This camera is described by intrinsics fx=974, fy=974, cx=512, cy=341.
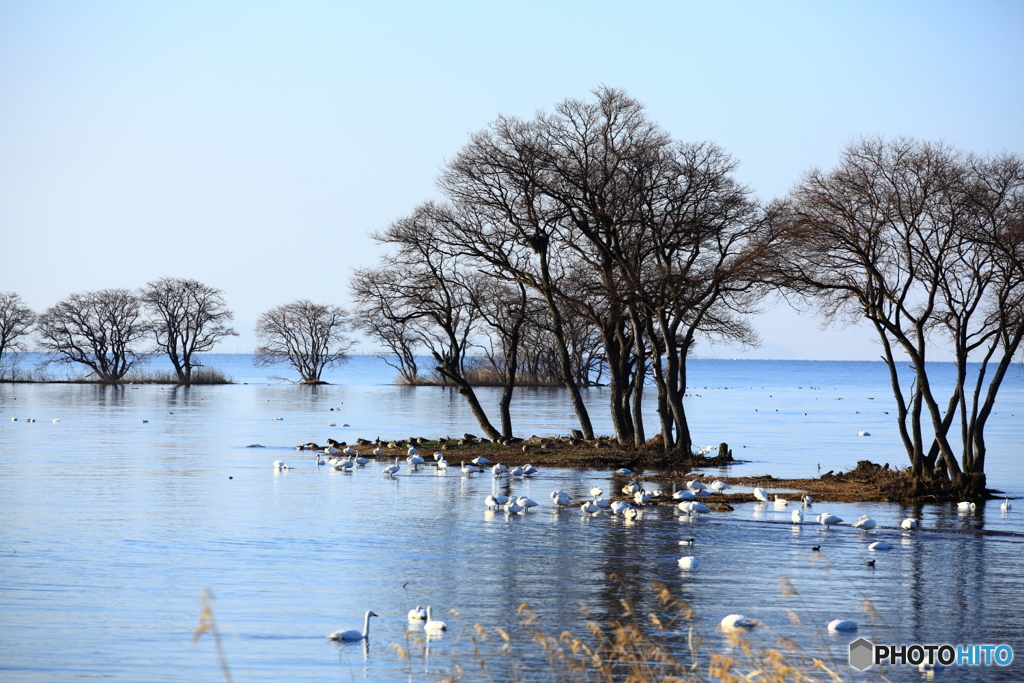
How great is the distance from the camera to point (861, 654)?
9977 millimetres

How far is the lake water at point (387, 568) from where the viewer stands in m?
10.1

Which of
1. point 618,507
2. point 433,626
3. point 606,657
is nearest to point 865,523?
point 618,507

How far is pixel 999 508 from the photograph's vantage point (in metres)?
20.5

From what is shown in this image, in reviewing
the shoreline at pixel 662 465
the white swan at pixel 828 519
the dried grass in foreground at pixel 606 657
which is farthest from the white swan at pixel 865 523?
the dried grass in foreground at pixel 606 657

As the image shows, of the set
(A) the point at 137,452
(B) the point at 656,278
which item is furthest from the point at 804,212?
(A) the point at 137,452

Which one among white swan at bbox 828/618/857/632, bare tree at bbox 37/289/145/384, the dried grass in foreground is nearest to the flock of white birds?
white swan at bbox 828/618/857/632

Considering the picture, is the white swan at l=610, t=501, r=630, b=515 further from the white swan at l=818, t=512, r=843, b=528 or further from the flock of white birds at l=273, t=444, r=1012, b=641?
the white swan at l=818, t=512, r=843, b=528

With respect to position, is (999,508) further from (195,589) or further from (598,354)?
(598,354)

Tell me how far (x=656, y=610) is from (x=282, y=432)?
31.1 m

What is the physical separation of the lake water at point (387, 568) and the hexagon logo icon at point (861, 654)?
112 millimetres

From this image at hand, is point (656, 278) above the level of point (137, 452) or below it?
above

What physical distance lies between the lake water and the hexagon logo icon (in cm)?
11

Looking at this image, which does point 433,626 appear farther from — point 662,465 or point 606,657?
point 662,465

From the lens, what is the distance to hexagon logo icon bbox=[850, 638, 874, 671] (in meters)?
9.81
